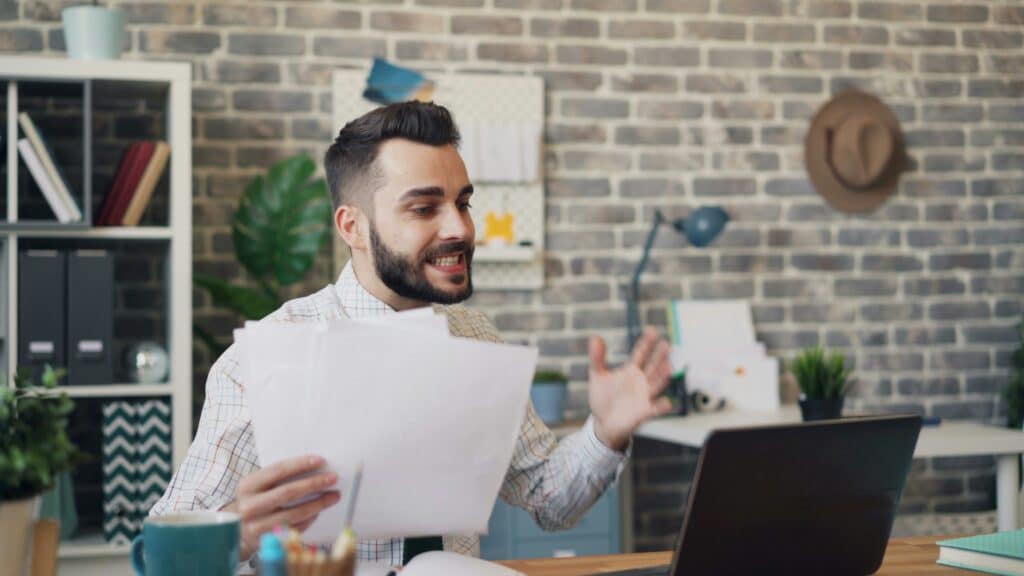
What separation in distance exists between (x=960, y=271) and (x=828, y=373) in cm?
138

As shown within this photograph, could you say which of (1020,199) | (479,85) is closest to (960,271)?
(1020,199)

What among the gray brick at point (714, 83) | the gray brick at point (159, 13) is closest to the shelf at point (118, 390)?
the gray brick at point (159, 13)

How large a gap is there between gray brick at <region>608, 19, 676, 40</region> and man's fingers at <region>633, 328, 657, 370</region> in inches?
107

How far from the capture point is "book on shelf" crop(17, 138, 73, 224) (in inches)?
121

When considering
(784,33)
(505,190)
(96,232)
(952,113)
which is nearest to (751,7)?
(784,33)

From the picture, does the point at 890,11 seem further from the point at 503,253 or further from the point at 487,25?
the point at 503,253

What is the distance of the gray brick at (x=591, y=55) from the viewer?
3.87 m

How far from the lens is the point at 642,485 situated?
3.95 meters

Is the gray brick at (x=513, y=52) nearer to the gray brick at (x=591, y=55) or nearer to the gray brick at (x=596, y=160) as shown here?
the gray brick at (x=591, y=55)

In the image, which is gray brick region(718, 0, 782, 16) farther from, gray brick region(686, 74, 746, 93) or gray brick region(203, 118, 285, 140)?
gray brick region(203, 118, 285, 140)

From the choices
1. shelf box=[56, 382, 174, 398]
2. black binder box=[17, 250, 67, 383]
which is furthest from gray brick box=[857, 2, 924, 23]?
black binder box=[17, 250, 67, 383]

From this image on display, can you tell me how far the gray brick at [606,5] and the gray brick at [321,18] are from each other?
0.72m

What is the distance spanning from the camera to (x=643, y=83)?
3938mm

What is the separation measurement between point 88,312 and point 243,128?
2.74ft
